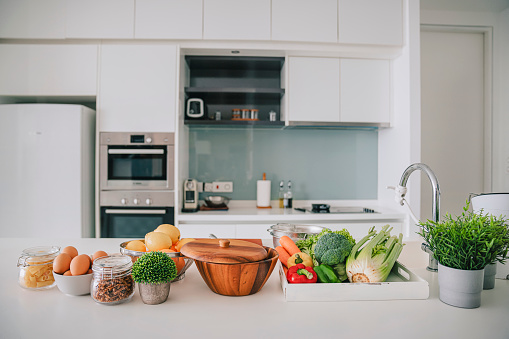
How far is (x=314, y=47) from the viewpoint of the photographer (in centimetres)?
278

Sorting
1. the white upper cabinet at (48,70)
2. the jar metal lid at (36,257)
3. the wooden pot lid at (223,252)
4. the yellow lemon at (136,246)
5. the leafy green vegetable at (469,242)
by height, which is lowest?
the jar metal lid at (36,257)

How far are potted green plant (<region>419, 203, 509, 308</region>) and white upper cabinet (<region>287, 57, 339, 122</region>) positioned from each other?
2.06m

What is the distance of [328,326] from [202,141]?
261 cm

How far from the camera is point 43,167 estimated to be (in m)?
2.55

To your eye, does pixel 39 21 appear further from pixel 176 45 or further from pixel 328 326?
pixel 328 326

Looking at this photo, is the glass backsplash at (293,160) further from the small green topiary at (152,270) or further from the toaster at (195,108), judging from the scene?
the small green topiary at (152,270)

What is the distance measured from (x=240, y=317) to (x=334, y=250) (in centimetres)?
33

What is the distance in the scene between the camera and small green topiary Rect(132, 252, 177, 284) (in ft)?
2.83

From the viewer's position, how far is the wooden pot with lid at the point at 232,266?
911 millimetres

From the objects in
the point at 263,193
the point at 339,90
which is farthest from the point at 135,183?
the point at 339,90

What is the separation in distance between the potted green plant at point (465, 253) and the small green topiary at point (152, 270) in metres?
0.73

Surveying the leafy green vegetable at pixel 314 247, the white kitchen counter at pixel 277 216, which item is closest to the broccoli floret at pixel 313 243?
the leafy green vegetable at pixel 314 247

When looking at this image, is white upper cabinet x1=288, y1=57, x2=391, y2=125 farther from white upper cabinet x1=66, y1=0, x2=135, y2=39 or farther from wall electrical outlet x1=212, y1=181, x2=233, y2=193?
white upper cabinet x1=66, y1=0, x2=135, y2=39

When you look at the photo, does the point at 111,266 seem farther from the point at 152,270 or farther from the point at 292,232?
the point at 292,232
